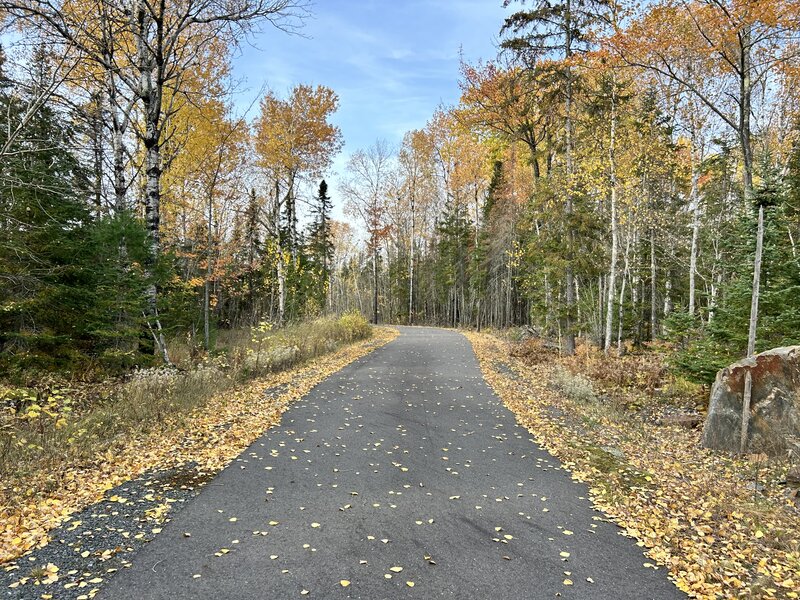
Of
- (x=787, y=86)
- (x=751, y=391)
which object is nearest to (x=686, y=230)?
(x=787, y=86)

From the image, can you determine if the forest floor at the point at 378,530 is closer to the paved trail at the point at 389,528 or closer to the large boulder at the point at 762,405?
the paved trail at the point at 389,528

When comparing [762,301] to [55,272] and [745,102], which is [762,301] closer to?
[745,102]

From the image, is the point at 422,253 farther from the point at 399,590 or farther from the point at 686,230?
the point at 399,590

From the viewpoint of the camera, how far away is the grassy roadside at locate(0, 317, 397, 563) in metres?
4.06

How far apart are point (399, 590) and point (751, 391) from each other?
Result: 5879mm

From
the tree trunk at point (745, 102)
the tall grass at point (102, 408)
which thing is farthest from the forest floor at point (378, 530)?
the tree trunk at point (745, 102)

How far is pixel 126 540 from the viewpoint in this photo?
3572 millimetres

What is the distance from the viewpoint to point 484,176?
30.6 metres

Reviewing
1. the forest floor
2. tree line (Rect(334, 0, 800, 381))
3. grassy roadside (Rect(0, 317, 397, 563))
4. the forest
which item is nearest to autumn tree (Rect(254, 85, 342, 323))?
the forest

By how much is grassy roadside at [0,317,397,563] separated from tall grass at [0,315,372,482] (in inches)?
0.6

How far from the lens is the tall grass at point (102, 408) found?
16.2 ft

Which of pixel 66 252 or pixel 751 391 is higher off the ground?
pixel 66 252

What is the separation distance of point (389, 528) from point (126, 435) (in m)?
4.02

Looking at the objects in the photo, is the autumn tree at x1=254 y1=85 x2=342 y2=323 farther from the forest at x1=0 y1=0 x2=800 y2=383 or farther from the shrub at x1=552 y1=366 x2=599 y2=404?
the shrub at x1=552 y1=366 x2=599 y2=404
